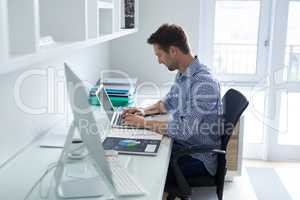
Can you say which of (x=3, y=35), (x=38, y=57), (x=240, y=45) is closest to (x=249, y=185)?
(x=240, y=45)

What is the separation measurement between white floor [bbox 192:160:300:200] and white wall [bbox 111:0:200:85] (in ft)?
3.66

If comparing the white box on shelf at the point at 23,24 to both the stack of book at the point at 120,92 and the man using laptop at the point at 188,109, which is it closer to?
the man using laptop at the point at 188,109

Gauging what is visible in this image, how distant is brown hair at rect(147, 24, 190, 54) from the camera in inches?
90.0

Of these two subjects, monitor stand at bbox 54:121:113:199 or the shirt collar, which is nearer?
monitor stand at bbox 54:121:113:199

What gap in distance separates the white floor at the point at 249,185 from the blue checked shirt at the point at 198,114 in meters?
0.91

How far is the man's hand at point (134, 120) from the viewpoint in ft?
7.39

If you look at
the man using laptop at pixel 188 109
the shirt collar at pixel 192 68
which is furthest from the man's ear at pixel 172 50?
the shirt collar at pixel 192 68

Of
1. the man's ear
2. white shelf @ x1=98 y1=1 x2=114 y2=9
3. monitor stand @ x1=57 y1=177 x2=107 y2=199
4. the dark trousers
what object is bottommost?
the dark trousers

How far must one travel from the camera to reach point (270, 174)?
3.46 metres

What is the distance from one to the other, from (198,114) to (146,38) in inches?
64.4

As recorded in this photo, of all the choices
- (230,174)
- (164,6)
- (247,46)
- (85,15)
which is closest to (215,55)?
(247,46)

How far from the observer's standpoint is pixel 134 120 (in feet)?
7.45

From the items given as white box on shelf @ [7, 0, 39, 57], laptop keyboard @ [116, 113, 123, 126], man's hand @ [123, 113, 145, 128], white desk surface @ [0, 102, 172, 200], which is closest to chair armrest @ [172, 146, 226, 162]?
white desk surface @ [0, 102, 172, 200]

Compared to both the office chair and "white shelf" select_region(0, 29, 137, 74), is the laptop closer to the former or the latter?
the office chair
